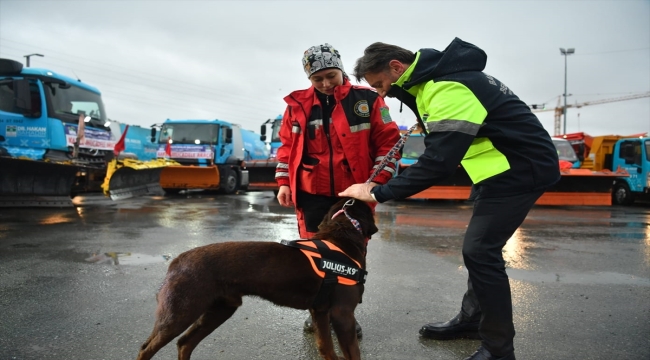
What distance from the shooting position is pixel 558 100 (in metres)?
83.9

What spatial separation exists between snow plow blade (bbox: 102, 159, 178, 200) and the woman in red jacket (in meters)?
9.14

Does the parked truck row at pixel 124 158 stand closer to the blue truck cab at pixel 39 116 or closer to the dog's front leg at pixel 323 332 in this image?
the blue truck cab at pixel 39 116

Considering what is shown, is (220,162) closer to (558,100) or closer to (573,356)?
(573,356)

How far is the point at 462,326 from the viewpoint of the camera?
3.10 meters

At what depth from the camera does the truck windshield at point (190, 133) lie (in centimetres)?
1605

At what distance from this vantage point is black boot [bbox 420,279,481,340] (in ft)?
10.0

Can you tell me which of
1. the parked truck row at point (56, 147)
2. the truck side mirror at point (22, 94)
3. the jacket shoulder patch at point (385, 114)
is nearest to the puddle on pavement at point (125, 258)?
the jacket shoulder patch at point (385, 114)

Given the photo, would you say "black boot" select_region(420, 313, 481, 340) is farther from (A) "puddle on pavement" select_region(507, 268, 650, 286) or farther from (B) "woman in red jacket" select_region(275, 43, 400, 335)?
(A) "puddle on pavement" select_region(507, 268, 650, 286)

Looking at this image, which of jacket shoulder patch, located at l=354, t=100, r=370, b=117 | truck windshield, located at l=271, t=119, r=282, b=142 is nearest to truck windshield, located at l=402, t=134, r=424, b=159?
truck windshield, located at l=271, t=119, r=282, b=142

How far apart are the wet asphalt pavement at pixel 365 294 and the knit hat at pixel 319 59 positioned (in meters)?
1.90

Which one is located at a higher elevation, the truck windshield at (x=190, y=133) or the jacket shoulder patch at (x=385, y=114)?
the truck windshield at (x=190, y=133)

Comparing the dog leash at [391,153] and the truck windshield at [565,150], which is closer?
the dog leash at [391,153]

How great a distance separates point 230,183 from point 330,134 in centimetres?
1407

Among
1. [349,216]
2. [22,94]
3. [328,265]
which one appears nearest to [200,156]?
[22,94]
